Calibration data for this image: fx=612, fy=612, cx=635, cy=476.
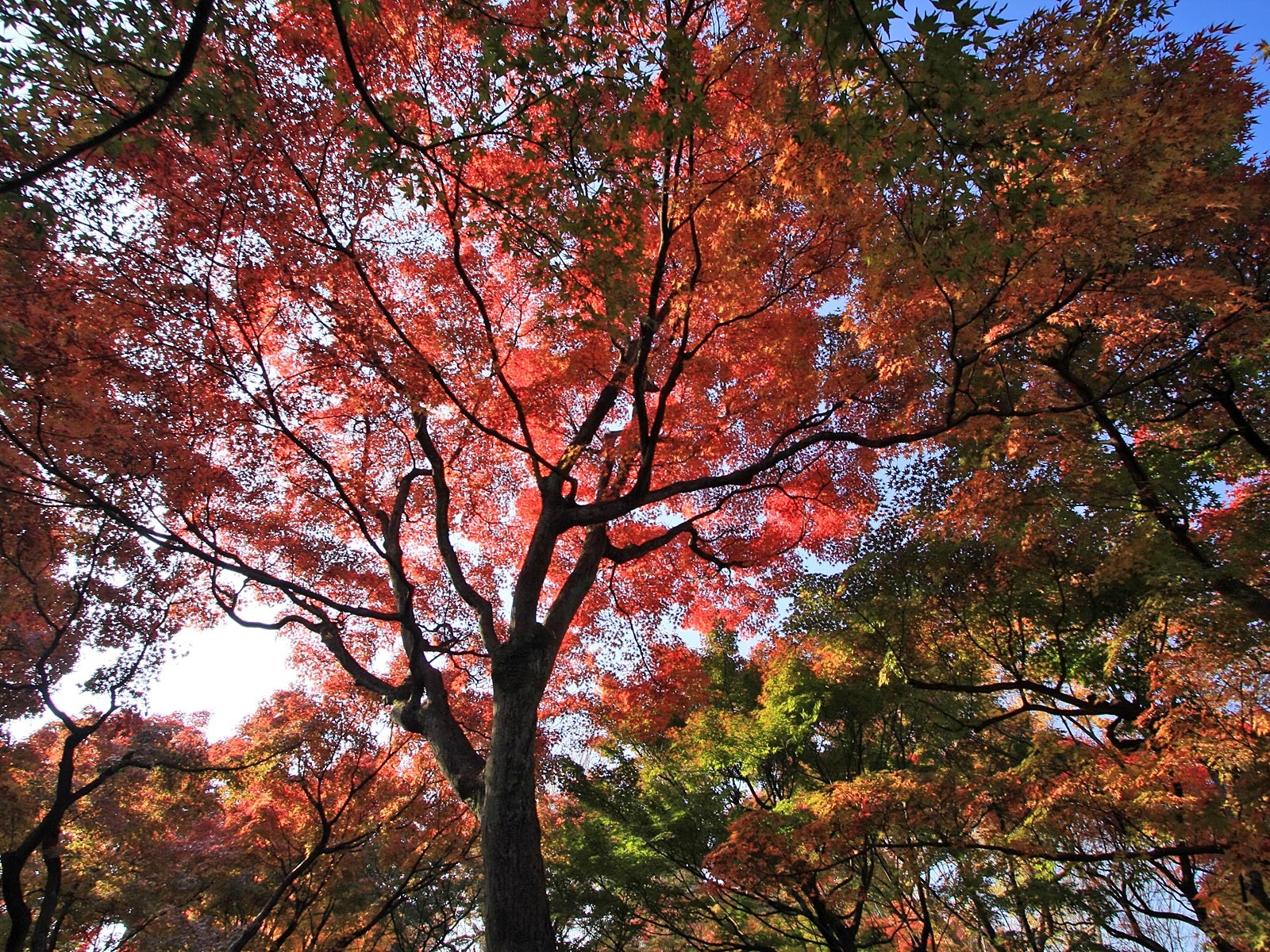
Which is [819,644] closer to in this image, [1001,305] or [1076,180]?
[1001,305]

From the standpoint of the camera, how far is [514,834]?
13.7 feet

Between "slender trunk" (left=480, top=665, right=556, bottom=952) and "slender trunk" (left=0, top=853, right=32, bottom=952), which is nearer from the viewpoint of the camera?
"slender trunk" (left=480, top=665, right=556, bottom=952)

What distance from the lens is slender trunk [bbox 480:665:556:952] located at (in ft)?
12.8

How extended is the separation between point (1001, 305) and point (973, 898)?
326 inches

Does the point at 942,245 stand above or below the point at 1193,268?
below

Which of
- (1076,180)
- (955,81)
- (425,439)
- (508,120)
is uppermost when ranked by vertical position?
(1076,180)

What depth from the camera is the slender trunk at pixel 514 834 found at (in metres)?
3.91

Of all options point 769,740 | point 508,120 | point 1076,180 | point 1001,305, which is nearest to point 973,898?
point 769,740

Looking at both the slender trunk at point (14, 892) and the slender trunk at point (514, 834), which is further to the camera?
the slender trunk at point (14, 892)

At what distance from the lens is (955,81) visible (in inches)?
91.2

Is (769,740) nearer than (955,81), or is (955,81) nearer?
(955,81)

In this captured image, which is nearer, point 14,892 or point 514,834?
point 514,834

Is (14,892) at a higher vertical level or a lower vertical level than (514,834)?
lower

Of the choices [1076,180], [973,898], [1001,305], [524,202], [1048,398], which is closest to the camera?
[524,202]
